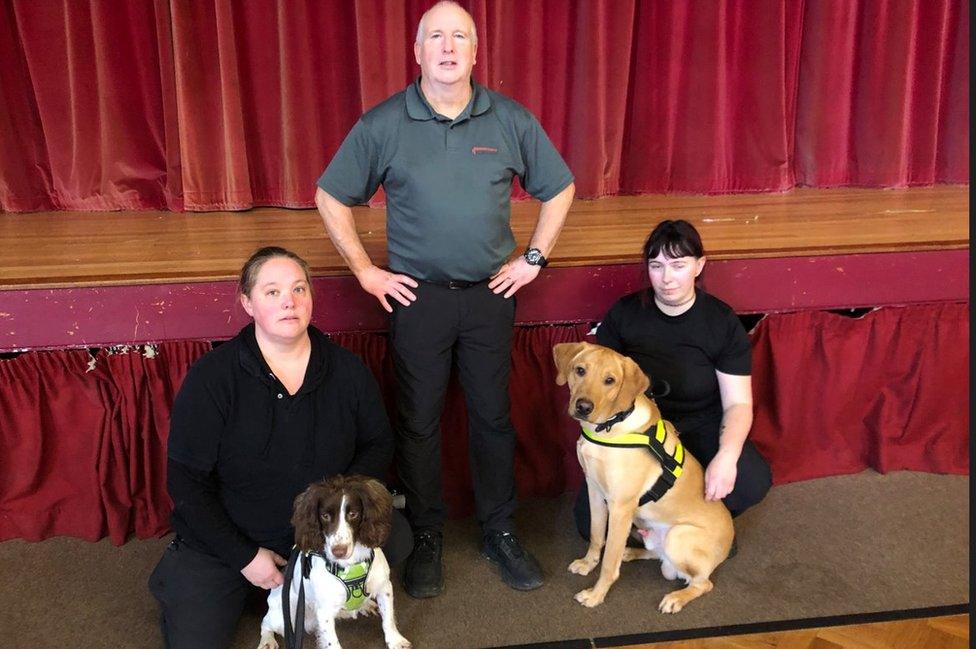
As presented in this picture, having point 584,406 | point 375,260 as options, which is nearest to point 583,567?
point 584,406

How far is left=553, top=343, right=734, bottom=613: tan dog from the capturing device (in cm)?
198

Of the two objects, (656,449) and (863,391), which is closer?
(656,449)

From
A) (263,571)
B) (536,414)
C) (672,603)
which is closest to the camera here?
(263,571)

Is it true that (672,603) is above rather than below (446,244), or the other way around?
below

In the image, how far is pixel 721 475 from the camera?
2143 millimetres

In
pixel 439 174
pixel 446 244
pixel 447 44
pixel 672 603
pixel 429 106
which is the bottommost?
pixel 672 603

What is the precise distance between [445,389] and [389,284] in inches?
13.5

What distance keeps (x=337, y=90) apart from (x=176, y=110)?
671 mm

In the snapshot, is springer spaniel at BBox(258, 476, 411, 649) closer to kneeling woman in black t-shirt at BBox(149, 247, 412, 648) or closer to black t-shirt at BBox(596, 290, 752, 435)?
kneeling woman in black t-shirt at BBox(149, 247, 412, 648)

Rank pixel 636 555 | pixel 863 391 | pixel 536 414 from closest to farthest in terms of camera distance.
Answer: pixel 636 555, pixel 536 414, pixel 863 391

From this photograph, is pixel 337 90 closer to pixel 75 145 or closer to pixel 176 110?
pixel 176 110

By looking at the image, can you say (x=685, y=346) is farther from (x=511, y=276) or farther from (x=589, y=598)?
(x=589, y=598)

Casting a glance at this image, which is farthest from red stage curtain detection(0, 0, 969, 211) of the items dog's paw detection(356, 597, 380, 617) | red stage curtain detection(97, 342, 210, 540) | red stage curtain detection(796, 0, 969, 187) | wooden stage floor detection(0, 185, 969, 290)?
dog's paw detection(356, 597, 380, 617)

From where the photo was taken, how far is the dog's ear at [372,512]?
1679 millimetres
